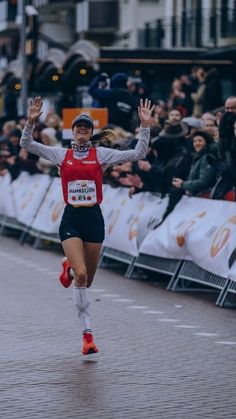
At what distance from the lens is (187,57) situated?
112 feet

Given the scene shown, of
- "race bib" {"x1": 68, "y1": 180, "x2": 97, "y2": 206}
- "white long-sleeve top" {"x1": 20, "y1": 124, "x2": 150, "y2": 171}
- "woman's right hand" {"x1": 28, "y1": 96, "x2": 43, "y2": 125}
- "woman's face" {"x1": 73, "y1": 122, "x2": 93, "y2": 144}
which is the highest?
"woman's right hand" {"x1": 28, "y1": 96, "x2": 43, "y2": 125}

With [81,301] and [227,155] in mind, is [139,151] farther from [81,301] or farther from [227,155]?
[227,155]

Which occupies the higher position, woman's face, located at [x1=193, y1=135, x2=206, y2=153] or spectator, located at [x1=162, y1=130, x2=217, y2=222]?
woman's face, located at [x1=193, y1=135, x2=206, y2=153]

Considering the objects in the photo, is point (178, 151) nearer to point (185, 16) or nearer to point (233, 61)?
point (233, 61)

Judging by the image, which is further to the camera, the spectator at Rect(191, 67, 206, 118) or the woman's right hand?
the spectator at Rect(191, 67, 206, 118)

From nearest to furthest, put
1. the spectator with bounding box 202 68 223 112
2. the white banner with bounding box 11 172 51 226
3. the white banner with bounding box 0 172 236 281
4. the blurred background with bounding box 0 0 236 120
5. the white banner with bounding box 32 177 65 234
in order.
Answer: the white banner with bounding box 0 172 236 281, the white banner with bounding box 32 177 65 234, the white banner with bounding box 11 172 51 226, the spectator with bounding box 202 68 223 112, the blurred background with bounding box 0 0 236 120

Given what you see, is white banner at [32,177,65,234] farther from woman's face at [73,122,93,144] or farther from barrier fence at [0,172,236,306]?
woman's face at [73,122,93,144]

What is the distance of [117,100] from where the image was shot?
86.2ft

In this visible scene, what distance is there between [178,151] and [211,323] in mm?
5626

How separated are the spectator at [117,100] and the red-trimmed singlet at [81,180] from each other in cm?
1248

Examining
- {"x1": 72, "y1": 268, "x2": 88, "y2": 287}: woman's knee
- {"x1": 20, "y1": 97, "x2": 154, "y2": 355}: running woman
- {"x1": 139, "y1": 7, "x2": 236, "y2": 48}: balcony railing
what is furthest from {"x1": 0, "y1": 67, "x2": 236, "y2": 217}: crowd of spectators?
{"x1": 139, "y1": 7, "x2": 236, "y2": 48}: balcony railing

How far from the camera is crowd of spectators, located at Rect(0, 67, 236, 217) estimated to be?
18.5 meters

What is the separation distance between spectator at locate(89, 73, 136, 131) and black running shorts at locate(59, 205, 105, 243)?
41.0 ft

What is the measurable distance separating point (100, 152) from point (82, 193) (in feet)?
1.23
